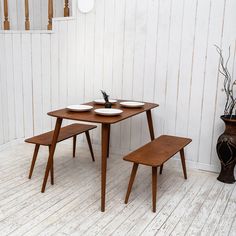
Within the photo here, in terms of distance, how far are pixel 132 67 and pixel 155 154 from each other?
1.28m

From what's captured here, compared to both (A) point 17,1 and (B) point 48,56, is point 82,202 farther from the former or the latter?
(A) point 17,1

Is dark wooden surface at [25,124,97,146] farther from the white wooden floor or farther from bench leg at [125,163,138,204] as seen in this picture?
bench leg at [125,163,138,204]

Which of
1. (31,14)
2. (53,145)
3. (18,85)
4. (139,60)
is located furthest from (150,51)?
(31,14)

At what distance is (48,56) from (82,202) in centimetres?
207

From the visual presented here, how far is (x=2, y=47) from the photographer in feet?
12.9

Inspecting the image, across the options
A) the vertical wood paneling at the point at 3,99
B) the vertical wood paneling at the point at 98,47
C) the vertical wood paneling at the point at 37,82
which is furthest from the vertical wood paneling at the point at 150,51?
the vertical wood paneling at the point at 3,99

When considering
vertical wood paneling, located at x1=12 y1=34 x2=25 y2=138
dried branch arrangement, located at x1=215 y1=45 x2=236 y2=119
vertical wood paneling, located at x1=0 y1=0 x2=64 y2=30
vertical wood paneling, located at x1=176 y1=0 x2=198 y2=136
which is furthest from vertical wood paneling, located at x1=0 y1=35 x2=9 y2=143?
dried branch arrangement, located at x1=215 y1=45 x2=236 y2=119

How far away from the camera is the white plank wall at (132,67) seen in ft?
10.6

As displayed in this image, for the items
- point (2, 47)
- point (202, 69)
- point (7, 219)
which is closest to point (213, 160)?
point (202, 69)

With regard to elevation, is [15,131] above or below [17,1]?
below

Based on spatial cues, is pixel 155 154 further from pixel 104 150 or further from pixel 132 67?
pixel 132 67

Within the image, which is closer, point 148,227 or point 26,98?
point 148,227

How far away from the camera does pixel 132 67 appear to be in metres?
3.59

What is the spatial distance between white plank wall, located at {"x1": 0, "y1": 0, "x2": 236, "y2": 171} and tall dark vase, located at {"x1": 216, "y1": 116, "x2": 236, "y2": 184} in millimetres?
252
